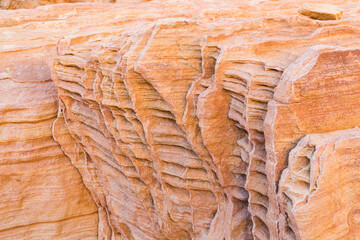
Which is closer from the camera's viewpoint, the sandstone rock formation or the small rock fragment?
the sandstone rock formation

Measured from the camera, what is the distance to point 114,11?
878 cm

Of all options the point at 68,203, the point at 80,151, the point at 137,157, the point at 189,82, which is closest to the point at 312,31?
the point at 189,82

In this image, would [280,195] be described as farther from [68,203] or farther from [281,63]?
[68,203]

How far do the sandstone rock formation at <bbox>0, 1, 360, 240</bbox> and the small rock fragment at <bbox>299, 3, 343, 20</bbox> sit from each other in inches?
10.3

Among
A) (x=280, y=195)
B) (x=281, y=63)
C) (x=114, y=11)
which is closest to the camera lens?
(x=280, y=195)

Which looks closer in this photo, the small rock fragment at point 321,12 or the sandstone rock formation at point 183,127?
the sandstone rock formation at point 183,127

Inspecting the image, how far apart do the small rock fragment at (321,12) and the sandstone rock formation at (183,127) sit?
261 mm

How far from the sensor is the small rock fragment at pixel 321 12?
584 cm

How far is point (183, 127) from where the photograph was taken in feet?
16.5

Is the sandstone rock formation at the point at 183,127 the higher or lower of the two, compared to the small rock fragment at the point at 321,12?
lower

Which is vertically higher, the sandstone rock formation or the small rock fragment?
the small rock fragment

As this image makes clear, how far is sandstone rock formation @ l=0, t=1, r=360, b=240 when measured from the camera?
405 cm

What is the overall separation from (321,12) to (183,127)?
115 inches

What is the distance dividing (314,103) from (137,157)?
2859mm
